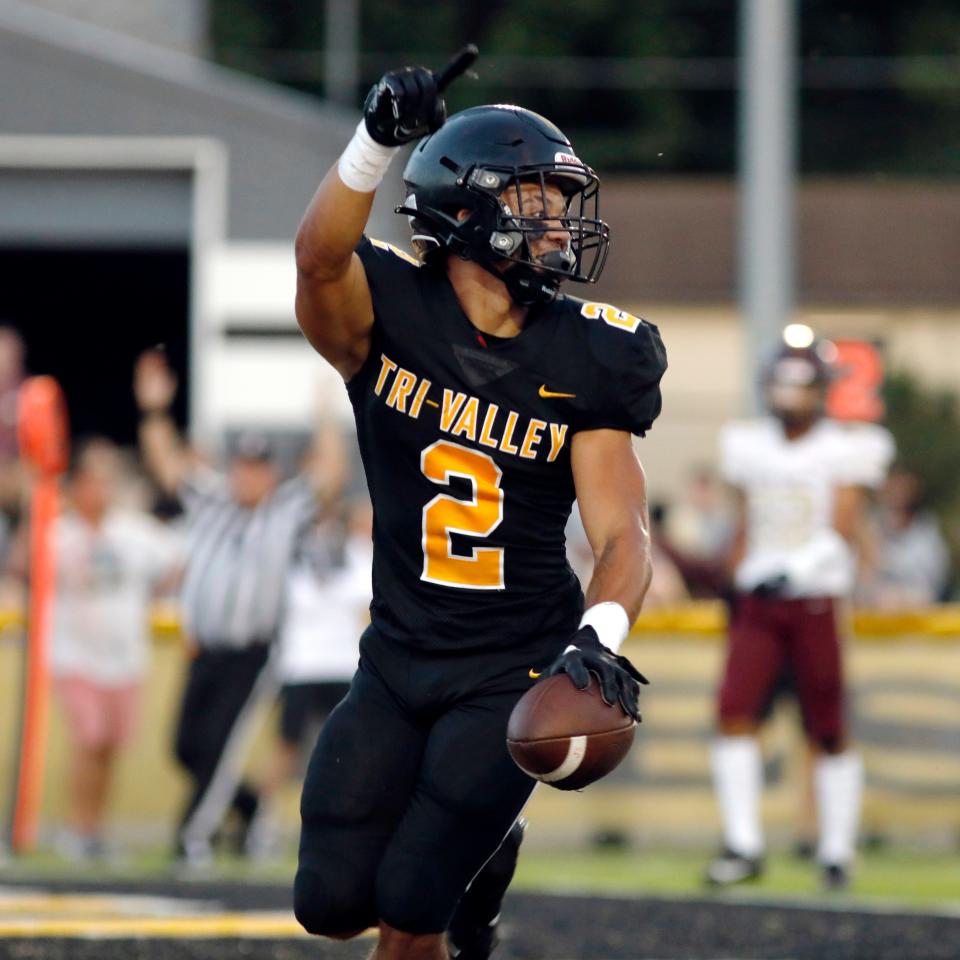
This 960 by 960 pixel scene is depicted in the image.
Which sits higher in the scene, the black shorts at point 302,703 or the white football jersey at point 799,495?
the white football jersey at point 799,495

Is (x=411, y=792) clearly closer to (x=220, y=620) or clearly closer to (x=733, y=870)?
(x=733, y=870)

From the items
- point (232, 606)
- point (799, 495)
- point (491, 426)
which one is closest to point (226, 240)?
point (232, 606)

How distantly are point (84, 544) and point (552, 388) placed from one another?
553cm

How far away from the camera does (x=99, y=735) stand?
8938 mm

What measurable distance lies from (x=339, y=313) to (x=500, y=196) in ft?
1.24

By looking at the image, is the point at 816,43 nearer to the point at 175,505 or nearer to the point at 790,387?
the point at 175,505

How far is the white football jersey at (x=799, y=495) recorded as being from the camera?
24.8ft

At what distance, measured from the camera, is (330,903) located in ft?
12.8

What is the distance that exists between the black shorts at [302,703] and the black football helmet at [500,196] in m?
4.89

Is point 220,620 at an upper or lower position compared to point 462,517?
lower

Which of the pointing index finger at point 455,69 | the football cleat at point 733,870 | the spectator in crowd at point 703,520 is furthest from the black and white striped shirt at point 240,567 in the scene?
the pointing index finger at point 455,69

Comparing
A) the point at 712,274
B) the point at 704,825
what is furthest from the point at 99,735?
the point at 712,274

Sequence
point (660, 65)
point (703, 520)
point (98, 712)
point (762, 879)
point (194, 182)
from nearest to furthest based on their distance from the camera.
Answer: point (762, 879) < point (98, 712) < point (703, 520) < point (194, 182) < point (660, 65)

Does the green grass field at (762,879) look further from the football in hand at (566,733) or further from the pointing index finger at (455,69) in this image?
the pointing index finger at (455,69)
